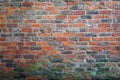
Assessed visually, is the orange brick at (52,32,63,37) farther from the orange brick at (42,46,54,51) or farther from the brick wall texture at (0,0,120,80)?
the orange brick at (42,46,54,51)

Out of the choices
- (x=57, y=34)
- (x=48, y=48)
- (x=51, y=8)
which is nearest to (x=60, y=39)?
(x=57, y=34)

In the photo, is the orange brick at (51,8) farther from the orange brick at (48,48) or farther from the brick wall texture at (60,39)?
the orange brick at (48,48)

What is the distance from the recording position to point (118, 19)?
4.49 m

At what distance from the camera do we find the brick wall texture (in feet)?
14.8

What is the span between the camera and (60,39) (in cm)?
461

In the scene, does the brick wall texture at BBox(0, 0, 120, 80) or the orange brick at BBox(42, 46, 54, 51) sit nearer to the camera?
the brick wall texture at BBox(0, 0, 120, 80)

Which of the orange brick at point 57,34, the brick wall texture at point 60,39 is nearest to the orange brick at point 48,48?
the brick wall texture at point 60,39

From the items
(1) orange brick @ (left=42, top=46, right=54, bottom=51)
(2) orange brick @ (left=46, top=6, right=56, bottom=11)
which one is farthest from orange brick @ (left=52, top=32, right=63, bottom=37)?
(2) orange brick @ (left=46, top=6, right=56, bottom=11)

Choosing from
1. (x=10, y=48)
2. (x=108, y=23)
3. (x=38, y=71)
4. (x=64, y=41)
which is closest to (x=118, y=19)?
(x=108, y=23)

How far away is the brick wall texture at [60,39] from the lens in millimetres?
4523

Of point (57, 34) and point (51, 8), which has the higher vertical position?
point (51, 8)

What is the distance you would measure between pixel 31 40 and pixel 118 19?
1.53 m

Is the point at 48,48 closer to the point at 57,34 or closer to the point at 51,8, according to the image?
the point at 57,34

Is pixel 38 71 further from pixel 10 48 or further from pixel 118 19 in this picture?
pixel 118 19
